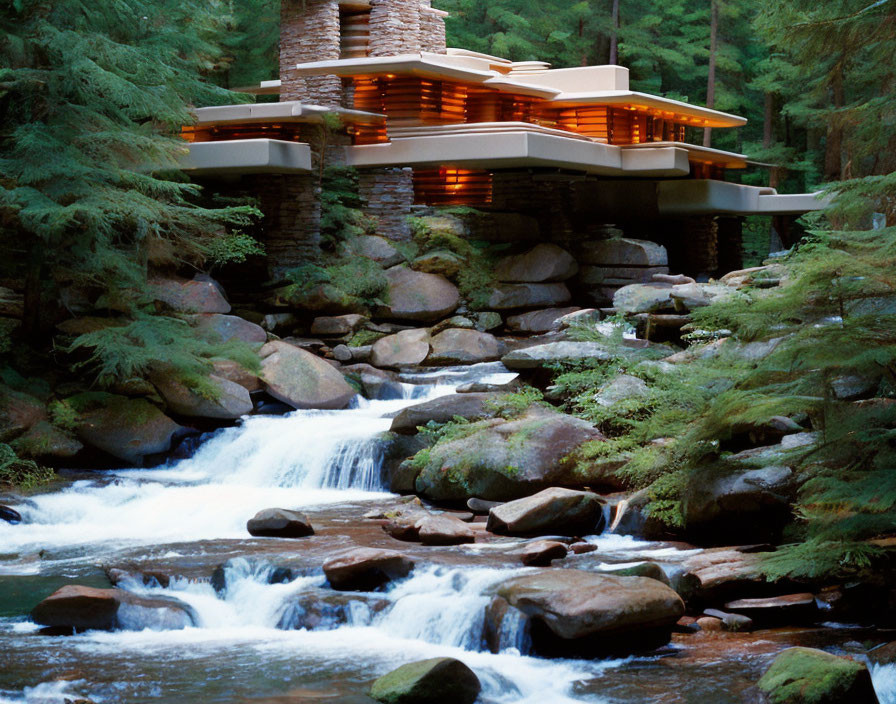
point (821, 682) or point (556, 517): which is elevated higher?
point (556, 517)

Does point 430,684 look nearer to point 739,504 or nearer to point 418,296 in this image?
point 739,504

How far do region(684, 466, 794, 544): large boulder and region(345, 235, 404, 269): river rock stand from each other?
1170cm

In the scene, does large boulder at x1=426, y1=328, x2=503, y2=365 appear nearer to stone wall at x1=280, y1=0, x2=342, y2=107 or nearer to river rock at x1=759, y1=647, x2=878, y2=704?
stone wall at x1=280, y1=0, x2=342, y2=107

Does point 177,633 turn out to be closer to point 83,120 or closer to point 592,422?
point 592,422

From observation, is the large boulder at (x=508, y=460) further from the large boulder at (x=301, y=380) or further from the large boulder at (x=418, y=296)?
the large boulder at (x=418, y=296)

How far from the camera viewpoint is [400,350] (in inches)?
715

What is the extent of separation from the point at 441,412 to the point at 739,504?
512cm

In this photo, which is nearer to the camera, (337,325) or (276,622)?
(276,622)

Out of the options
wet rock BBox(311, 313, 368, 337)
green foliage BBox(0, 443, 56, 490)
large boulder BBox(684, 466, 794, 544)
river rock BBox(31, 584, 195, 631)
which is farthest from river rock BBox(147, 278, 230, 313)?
large boulder BBox(684, 466, 794, 544)

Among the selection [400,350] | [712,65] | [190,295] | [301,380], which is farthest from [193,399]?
[712,65]

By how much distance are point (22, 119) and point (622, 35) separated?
71.6 ft

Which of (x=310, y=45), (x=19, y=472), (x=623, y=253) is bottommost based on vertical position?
(x=19, y=472)

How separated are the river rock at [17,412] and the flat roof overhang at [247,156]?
6.18m

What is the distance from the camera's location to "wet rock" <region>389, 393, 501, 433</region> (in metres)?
13.6
